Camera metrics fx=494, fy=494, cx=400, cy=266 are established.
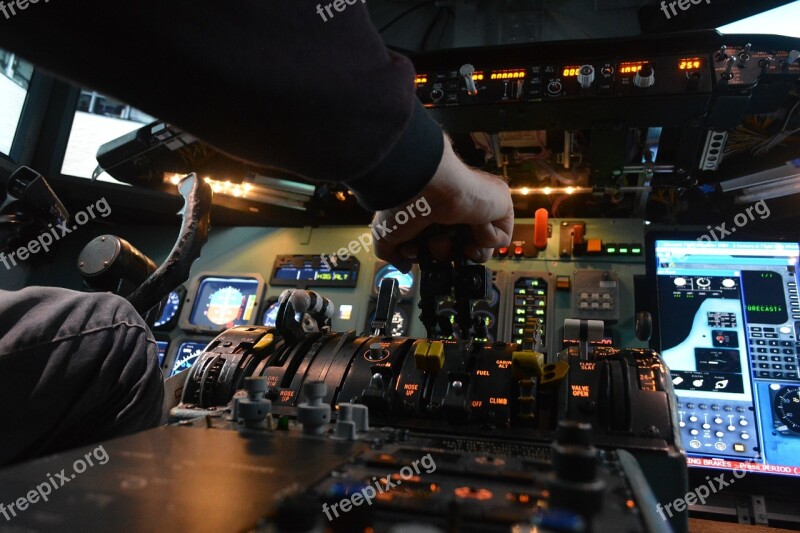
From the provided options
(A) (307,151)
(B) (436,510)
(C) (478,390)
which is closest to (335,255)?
(C) (478,390)

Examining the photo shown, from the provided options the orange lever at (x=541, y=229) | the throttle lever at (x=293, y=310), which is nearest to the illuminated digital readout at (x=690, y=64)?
the orange lever at (x=541, y=229)

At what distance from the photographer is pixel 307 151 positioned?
26.7 inches

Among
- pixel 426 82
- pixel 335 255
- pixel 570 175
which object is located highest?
pixel 426 82

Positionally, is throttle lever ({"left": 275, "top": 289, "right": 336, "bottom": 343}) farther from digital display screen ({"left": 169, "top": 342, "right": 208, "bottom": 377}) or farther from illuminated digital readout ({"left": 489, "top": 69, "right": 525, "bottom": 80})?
digital display screen ({"left": 169, "top": 342, "right": 208, "bottom": 377})

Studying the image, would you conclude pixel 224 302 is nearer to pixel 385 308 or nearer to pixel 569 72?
pixel 385 308

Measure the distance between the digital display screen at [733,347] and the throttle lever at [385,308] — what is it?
54.6 inches

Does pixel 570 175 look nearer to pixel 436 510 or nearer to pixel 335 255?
pixel 335 255

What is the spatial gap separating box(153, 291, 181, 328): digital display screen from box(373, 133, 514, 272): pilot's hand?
2.52 metres

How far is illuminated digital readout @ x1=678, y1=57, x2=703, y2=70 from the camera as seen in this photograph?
1976 mm

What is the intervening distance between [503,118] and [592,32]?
4.21ft

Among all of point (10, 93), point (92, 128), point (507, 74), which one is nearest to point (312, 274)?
point (507, 74)

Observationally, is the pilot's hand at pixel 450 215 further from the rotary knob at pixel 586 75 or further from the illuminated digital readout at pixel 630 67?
the illuminated digital readout at pixel 630 67

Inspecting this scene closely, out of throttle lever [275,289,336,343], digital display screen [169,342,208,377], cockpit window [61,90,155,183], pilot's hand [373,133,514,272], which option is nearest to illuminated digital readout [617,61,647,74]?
pilot's hand [373,133,514,272]

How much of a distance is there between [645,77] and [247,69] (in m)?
1.88
